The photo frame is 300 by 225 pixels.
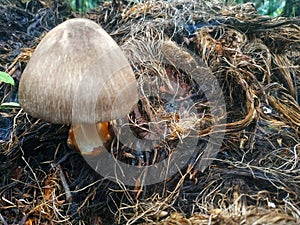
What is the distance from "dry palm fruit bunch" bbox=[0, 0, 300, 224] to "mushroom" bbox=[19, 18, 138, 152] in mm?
24

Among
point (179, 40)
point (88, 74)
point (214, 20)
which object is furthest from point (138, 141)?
point (214, 20)

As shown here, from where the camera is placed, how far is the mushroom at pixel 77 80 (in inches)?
60.5

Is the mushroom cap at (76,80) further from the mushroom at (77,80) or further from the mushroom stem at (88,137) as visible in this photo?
the mushroom stem at (88,137)

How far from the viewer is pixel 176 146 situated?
1.84m

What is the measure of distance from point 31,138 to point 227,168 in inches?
43.6

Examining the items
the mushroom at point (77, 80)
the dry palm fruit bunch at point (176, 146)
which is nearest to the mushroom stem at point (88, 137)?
the dry palm fruit bunch at point (176, 146)

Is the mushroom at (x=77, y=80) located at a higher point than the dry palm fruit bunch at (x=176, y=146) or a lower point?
higher

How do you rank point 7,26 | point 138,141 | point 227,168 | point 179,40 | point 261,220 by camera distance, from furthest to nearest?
point 7,26 < point 179,40 < point 138,141 < point 227,168 < point 261,220

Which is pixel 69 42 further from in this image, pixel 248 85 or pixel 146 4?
pixel 146 4

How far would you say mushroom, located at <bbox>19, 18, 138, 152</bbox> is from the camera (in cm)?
154

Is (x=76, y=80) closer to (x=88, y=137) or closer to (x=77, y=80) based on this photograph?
(x=77, y=80)

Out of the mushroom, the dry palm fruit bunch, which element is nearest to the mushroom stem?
the dry palm fruit bunch

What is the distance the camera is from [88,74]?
1.56 m

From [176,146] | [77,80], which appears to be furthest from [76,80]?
[176,146]
